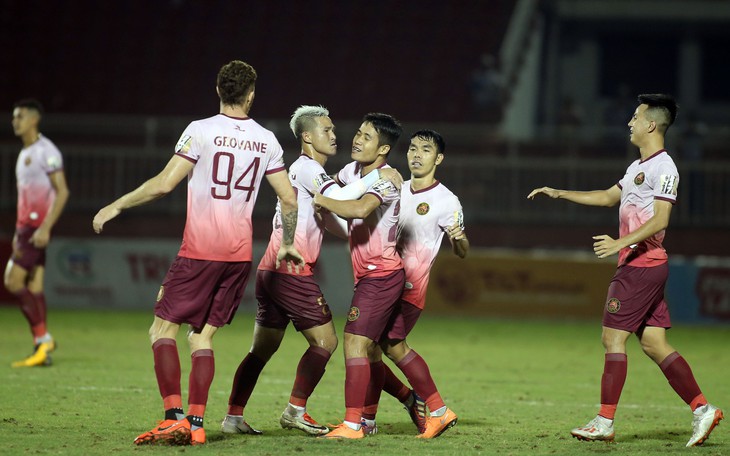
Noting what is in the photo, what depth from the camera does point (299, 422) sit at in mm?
7383

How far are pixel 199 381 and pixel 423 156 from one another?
7.35ft

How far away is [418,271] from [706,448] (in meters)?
2.28

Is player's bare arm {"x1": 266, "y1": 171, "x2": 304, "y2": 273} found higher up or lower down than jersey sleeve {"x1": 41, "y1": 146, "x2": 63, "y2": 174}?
lower down

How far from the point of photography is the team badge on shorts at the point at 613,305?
24.5 ft

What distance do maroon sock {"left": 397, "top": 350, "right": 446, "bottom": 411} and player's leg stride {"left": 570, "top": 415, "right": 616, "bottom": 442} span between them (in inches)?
37.6

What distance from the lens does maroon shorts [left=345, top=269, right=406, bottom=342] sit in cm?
719

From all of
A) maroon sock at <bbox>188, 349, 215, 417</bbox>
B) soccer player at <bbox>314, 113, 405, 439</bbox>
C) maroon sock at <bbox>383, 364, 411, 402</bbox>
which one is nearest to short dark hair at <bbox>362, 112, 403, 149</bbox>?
soccer player at <bbox>314, 113, 405, 439</bbox>

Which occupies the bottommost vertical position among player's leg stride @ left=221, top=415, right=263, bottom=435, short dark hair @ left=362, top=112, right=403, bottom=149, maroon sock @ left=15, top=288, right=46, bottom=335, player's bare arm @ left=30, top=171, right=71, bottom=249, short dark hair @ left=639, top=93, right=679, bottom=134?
player's leg stride @ left=221, top=415, right=263, bottom=435

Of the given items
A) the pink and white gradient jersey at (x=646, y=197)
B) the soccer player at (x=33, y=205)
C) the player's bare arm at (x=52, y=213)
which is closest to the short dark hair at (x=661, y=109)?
the pink and white gradient jersey at (x=646, y=197)

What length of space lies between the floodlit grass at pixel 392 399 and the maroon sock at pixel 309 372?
257 millimetres

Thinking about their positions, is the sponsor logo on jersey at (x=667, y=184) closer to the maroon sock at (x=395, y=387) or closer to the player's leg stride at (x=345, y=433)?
the maroon sock at (x=395, y=387)

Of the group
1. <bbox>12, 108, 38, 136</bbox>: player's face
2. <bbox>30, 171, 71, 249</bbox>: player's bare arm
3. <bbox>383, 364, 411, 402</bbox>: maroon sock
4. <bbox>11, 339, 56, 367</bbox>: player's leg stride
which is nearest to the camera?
<bbox>383, 364, 411, 402</bbox>: maroon sock

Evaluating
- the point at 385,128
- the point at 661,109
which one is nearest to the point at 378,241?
the point at 385,128

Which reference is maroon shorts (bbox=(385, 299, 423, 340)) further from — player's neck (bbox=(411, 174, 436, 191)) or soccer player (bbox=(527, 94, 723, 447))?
soccer player (bbox=(527, 94, 723, 447))
